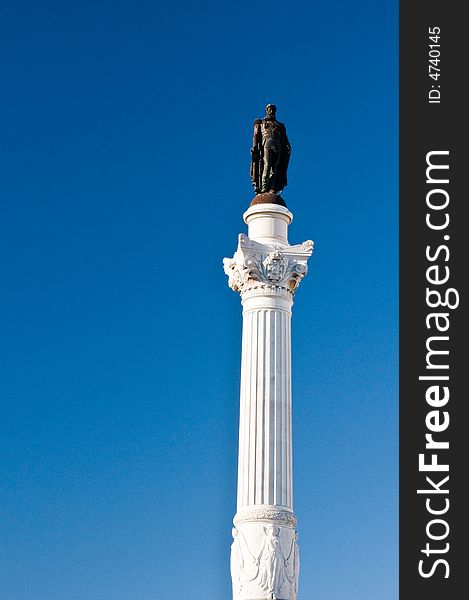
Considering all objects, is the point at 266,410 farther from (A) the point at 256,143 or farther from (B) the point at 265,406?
(A) the point at 256,143

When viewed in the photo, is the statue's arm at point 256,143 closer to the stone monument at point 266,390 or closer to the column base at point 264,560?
the stone monument at point 266,390

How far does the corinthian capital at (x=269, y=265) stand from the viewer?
35781 mm

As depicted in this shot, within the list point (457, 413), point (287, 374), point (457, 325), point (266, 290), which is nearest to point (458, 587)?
point (457, 413)

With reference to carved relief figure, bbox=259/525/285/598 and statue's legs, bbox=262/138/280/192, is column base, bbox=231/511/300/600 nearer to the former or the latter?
carved relief figure, bbox=259/525/285/598

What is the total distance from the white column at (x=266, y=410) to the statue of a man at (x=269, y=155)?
1.16 metres

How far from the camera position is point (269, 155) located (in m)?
38.1

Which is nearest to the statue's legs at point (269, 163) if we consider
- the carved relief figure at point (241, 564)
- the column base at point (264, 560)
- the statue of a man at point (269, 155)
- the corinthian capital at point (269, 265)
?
the statue of a man at point (269, 155)

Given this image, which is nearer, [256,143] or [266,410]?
[266,410]

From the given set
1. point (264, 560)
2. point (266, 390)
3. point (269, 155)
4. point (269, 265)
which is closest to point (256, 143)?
point (269, 155)

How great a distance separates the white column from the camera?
1304 inches

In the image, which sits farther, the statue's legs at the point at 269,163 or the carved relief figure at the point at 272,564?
the statue's legs at the point at 269,163

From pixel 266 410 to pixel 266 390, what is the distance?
627 millimetres

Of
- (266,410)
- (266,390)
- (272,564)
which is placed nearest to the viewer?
(272,564)

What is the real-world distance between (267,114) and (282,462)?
40.4 ft
